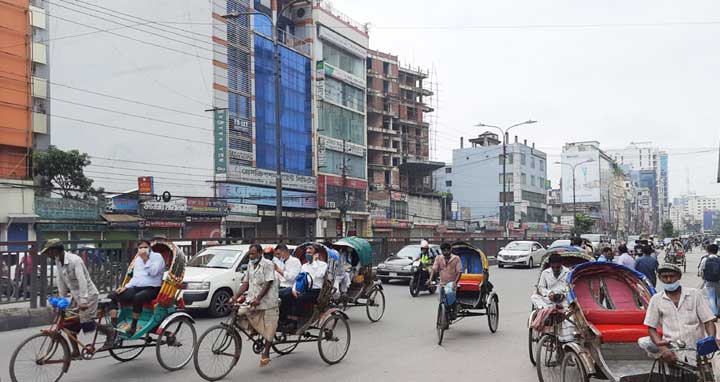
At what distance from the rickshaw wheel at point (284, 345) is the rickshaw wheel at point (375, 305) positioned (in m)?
4.08

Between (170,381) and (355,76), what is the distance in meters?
53.1

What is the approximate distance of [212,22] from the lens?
40.8 m

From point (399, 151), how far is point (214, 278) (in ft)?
203

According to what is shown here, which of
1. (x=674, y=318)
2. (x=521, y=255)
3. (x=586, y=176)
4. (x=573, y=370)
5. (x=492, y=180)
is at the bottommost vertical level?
(x=521, y=255)

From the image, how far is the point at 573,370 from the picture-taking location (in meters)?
6.16

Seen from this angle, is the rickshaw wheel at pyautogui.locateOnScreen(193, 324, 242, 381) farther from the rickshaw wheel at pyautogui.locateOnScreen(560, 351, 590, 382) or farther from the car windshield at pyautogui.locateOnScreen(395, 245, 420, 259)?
the car windshield at pyautogui.locateOnScreen(395, 245, 420, 259)

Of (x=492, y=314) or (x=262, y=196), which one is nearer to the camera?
(x=492, y=314)

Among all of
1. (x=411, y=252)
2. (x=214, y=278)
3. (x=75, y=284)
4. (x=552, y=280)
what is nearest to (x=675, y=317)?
(x=552, y=280)

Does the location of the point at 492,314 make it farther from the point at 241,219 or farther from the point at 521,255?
the point at 241,219

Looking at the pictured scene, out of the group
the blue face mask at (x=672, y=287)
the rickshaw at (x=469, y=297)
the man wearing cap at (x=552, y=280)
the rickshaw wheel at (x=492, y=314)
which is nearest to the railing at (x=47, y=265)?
the rickshaw at (x=469, y=297)

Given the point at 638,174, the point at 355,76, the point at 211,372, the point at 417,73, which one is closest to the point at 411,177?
the point at 417,73

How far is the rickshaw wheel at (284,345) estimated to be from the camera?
824cm

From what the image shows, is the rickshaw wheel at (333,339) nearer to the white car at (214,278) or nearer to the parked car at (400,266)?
the white car at (214,278)

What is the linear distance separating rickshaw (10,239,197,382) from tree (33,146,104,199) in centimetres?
2694
